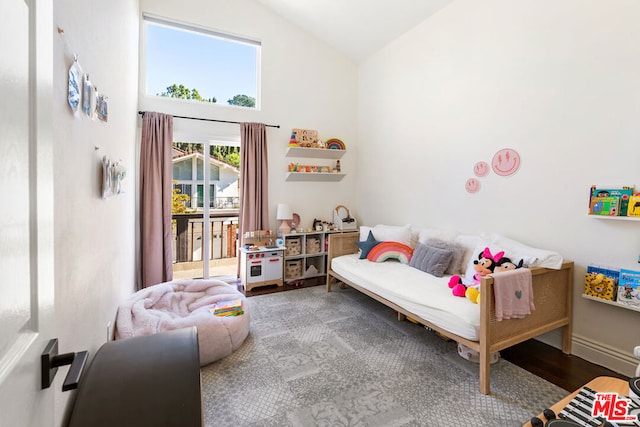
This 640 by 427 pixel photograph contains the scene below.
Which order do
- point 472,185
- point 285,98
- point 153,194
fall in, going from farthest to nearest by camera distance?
point 285,98 → point 153,194 → point 472,185

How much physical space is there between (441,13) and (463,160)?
1.70 meters

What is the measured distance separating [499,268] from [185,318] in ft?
7.99

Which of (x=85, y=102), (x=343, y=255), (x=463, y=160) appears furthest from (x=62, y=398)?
(x=463, y=160)

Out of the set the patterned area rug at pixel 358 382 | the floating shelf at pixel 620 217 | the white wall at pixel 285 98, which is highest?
the white wall at pixel 285 98

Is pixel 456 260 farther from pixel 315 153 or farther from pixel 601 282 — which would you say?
pixel 315 153

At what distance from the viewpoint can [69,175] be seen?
129cm

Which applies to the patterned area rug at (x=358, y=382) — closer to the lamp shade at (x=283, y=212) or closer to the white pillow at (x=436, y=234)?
the white pillow at (x=436, y=234)

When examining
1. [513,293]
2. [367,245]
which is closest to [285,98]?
[367,245]

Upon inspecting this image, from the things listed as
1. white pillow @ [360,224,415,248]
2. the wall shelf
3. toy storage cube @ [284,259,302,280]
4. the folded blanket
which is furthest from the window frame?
the wall shelf

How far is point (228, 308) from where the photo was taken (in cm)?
256

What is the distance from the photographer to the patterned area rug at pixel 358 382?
1772 millimetres

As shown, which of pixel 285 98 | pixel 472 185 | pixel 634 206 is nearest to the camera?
pixel 634 206

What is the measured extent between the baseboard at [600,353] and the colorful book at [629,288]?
0.41 metres

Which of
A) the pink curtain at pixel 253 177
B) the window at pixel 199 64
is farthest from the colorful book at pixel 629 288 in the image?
the window at pixel 199 64
